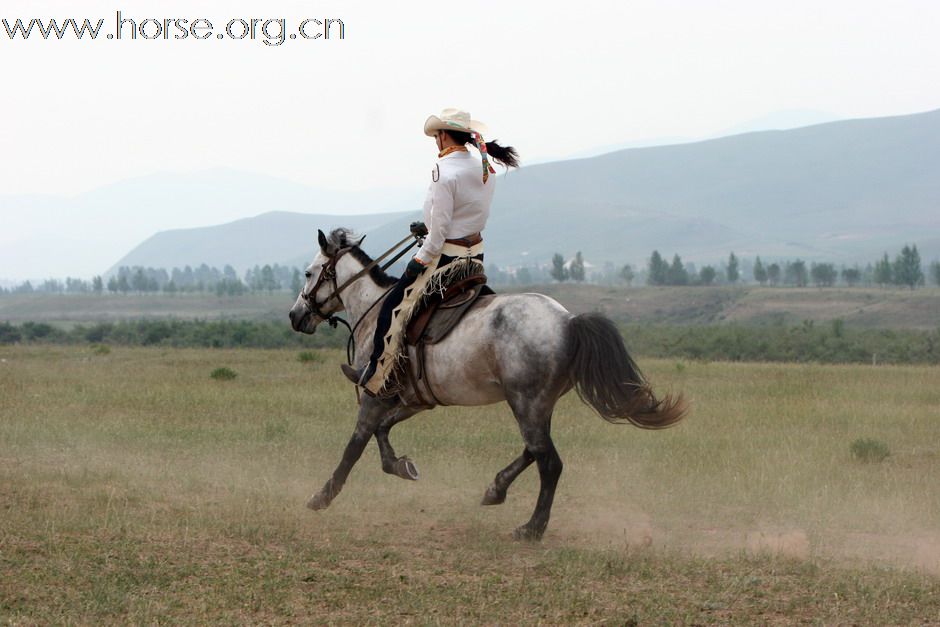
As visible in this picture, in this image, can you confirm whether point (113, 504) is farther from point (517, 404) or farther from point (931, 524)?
point (931, 524)

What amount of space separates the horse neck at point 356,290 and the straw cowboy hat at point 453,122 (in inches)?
66.4

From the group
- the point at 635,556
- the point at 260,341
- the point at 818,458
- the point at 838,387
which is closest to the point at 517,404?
the point at 635,556

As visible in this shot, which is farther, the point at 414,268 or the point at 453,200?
the point at 414,268

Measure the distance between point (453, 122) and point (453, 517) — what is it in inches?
142

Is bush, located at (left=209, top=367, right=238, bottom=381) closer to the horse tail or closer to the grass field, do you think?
the grass field

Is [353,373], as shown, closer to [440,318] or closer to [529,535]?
[440,318]

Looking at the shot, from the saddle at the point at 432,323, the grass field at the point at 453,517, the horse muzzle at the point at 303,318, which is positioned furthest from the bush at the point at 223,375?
the saddle at the point at 432,323

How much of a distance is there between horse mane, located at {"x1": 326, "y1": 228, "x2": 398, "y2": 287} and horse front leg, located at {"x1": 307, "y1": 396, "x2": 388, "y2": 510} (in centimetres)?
Result: 119

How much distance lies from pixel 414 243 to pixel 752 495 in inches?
176

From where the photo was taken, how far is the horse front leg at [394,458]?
979 centimetres

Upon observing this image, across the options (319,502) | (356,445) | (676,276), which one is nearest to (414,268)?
(356,445)

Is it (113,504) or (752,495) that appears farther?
(752,495)

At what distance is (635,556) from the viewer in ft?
27.7

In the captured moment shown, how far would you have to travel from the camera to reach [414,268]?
9.63 meters
